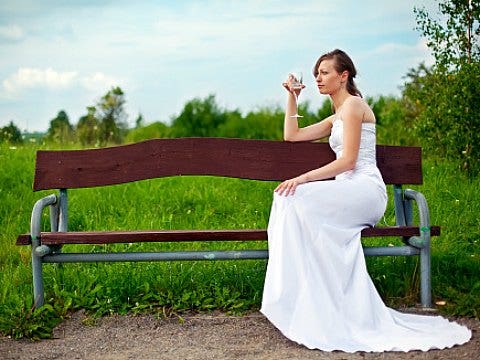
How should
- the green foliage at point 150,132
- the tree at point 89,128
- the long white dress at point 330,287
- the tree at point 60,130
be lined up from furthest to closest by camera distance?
1. the green foliage at point 150,132
2. the tree at point 89,128
3. the tree at point 60,130
4. the long white dress at point 330,287

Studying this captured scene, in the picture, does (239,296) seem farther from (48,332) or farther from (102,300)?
(48,332)

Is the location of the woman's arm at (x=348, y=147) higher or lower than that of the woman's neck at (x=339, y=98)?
lower

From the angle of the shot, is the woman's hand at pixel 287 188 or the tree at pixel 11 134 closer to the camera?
the woman's hand at pixel 287 188

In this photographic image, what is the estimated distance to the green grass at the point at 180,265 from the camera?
16.3 ft

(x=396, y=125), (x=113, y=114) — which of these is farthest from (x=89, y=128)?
(x=396, y=125)

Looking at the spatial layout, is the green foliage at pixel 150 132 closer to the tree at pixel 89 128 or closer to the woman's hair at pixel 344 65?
the tree at pixel 89 128

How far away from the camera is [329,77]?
5031mm

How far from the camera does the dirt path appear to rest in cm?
416

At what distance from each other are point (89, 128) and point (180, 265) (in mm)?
7047

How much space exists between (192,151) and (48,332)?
1417 mm

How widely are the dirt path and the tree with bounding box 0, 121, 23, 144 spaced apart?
582 centimetres

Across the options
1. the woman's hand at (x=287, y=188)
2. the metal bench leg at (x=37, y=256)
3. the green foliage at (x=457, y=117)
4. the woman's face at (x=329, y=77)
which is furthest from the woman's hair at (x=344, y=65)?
the green foliage at (x=457, y=117)

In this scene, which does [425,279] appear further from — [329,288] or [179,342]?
[179,342]

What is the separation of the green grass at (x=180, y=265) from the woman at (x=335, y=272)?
0.60 meters
